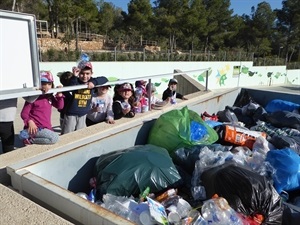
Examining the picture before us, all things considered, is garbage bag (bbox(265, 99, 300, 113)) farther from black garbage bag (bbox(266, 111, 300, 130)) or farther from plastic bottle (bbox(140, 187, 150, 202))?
plastic bottle (bbox(140, 187, 150, 202))

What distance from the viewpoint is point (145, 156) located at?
228cm

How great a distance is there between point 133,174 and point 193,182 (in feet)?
1.82

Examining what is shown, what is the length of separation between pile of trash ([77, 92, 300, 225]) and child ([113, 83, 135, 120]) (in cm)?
36

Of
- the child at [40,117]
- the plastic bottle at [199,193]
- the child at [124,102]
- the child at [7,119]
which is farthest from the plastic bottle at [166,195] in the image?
the child at [7,119]

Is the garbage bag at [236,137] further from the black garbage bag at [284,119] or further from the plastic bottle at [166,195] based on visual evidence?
the plastic bottle at [166,195]

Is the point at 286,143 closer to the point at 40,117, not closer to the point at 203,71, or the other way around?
the point at 40,117

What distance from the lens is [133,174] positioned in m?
2.14

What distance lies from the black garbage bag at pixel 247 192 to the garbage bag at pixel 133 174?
34 cm

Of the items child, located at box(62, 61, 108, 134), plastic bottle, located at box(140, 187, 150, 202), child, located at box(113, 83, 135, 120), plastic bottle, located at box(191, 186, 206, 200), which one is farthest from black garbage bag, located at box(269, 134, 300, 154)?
child, located at box(62, 61, 108, 134)

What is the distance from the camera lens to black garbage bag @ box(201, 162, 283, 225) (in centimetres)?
197

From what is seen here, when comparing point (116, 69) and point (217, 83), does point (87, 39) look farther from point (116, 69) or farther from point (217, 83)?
point (116, 69)

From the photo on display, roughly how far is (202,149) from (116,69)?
1026cm

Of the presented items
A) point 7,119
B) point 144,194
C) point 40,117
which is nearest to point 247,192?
point 144,194

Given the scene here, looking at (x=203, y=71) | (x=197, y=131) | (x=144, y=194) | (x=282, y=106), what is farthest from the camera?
(x=203, y=71)
